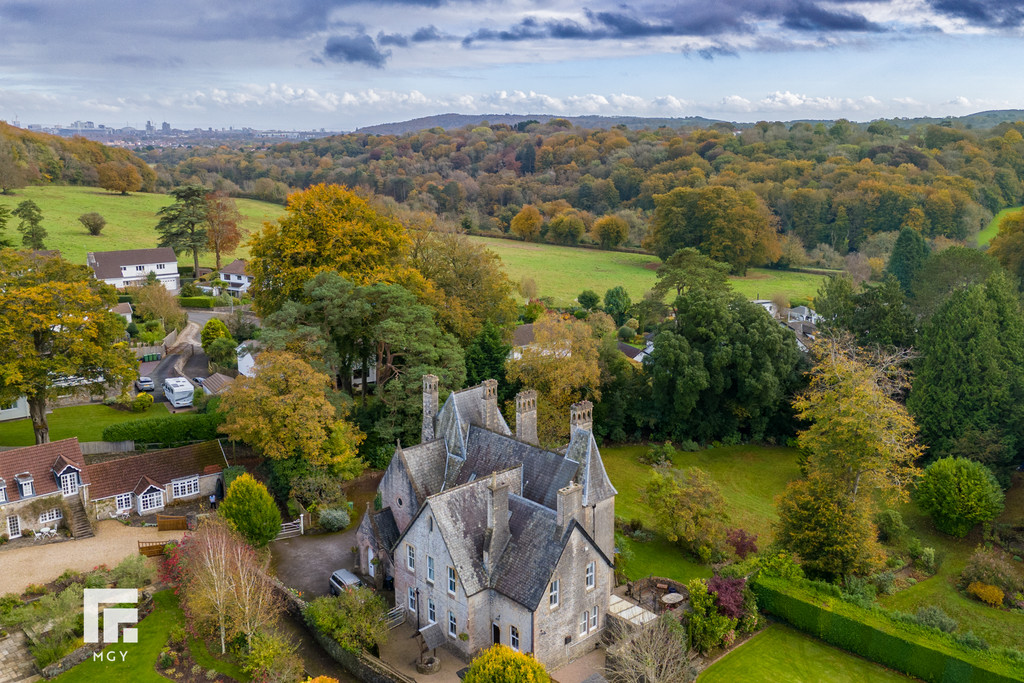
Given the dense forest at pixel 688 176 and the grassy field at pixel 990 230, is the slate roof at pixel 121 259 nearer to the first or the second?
the dense forest at pixel 688 176

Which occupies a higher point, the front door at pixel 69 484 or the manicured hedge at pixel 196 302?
Result: the manicured hedge at pixel 196 302

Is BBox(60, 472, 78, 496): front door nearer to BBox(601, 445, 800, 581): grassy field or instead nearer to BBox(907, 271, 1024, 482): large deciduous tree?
BBox(601, 445, 800, 581): grassy field

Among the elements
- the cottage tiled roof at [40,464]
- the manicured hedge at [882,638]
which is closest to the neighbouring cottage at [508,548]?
the manicured hedge at [882,638]

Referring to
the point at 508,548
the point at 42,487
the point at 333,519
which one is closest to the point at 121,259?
the point at 42,487

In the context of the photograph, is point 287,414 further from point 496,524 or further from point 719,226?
point 719,226

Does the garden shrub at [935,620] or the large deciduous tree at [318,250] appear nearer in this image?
the garden shrub at [935,620]

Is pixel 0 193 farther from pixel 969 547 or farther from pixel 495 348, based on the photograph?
pixel 969 547

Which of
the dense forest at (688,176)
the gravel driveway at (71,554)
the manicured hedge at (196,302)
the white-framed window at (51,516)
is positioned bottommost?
the gravel driveway at (71,554)
